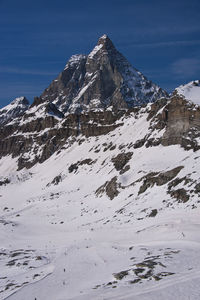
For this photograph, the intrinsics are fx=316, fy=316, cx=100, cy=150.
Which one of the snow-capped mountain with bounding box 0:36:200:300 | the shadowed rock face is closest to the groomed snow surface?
the snow-capped mountain with bounding box 0:36:200:300

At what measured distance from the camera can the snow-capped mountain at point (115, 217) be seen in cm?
1789

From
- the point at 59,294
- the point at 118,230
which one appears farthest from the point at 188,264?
the point at 118,230

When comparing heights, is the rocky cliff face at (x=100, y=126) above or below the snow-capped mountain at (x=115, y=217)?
above

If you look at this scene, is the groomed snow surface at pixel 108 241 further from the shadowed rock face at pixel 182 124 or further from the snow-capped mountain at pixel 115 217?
the shadowed rock face at pixel 182 124

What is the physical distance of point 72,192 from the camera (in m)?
75.9

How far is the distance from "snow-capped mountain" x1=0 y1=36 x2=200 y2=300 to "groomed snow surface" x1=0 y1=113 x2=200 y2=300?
9 centimetres

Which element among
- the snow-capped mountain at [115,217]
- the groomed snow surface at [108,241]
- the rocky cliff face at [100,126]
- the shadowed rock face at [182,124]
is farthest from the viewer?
the rocky cliff face at [100,126]

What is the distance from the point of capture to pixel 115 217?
42.9 m

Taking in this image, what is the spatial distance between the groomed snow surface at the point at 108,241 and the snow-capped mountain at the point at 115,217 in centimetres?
9

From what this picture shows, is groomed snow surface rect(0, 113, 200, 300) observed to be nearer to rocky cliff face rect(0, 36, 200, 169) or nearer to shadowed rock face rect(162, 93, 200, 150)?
shadowed rock face rect(162, 93, 200, 150)

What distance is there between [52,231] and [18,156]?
10877 cm

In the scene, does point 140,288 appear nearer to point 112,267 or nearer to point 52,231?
point 112,267

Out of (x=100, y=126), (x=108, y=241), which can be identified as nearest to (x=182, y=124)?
(x=108, y=241)

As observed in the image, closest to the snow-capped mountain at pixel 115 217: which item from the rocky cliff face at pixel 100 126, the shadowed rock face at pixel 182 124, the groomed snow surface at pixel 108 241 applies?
the groomed snow surface at pixel 108 241
